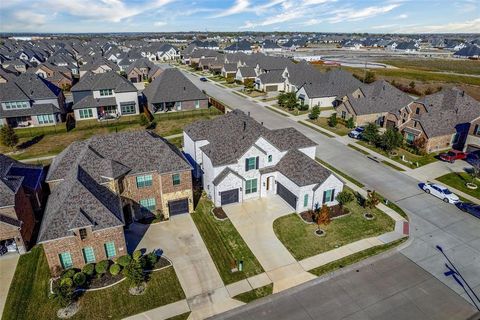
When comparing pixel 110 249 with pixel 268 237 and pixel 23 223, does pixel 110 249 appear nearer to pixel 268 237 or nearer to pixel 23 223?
pixel 23 223

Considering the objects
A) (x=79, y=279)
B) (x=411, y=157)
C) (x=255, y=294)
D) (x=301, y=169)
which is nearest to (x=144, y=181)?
(x=79, y=279)

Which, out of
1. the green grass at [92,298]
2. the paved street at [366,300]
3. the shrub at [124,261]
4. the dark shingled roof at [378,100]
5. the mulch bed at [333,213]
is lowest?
the paved street at [366,300]

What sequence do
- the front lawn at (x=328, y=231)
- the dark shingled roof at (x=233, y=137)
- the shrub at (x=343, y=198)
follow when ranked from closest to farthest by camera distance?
the front lawn at (x=328, y=231) → the shrub at (x=343, y=198) → the dark shingled roof at (x=233, y=137)

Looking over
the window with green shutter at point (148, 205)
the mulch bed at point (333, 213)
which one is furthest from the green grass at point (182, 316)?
the mulch bed at point (333, 213)

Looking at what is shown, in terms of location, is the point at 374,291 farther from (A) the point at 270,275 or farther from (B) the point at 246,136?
(B) the point at 246,136

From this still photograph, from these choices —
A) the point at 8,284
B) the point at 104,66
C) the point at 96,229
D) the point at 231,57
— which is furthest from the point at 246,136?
the point at 231,57

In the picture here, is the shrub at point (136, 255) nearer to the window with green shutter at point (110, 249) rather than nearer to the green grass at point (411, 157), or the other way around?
the window with green shutter at point (110, 249)
